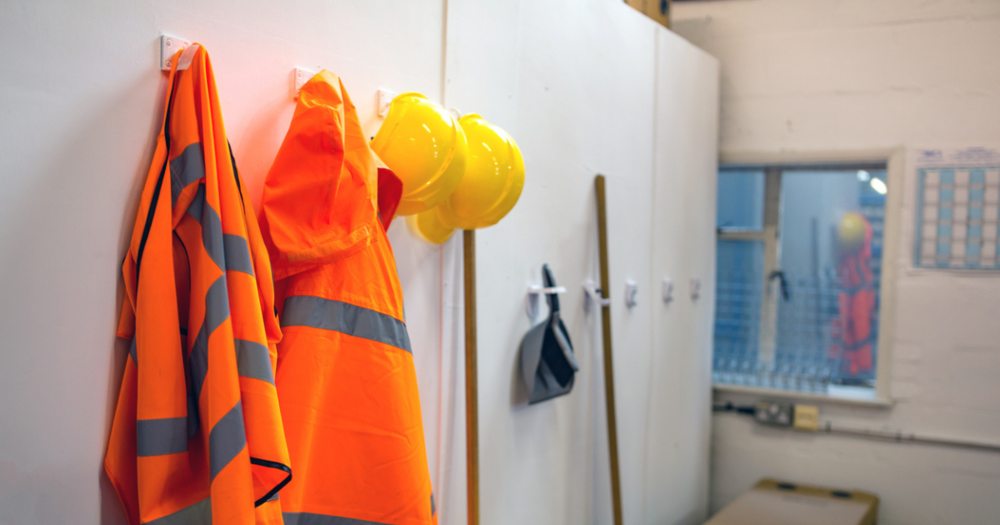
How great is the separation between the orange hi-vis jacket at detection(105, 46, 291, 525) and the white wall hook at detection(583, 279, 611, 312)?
128 centimetres

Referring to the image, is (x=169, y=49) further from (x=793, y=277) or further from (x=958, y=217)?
(x=958, y=217)

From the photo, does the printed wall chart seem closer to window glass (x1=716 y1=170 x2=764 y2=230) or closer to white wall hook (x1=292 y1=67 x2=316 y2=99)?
window glass (x1=716 y1=170 x2=764 y2=230)

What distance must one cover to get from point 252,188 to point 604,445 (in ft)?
5.10

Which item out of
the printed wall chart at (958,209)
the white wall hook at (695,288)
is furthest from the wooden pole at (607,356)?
the printed wall chart at (958,209)

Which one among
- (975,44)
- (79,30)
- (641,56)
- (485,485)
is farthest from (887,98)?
(79,30)

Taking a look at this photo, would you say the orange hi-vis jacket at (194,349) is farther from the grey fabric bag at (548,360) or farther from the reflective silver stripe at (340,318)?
the grey fabric bag at (548,360)

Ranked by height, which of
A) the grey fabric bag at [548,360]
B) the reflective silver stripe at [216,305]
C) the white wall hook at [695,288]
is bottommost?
the grey fabric bag at [548,360]

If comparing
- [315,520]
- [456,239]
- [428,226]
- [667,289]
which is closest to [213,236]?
[315,520]

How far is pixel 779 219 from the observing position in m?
3.17

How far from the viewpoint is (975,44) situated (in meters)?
2.79

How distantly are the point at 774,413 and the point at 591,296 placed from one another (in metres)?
1.47

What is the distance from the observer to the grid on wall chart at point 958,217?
9.16 ft

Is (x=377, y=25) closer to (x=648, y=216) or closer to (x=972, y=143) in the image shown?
(x=648, y=216)

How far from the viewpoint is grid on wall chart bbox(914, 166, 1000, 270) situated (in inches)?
110
